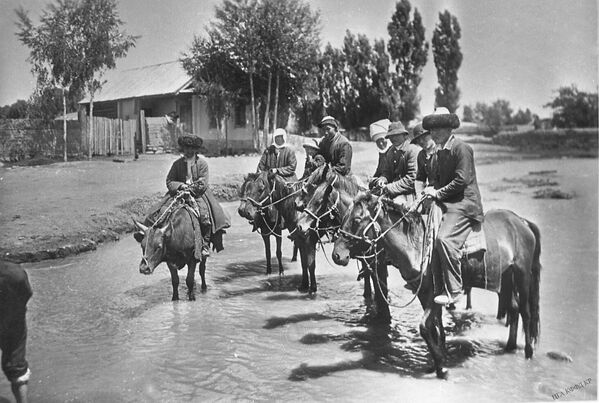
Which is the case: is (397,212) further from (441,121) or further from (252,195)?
(252,195)

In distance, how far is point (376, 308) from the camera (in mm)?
4797

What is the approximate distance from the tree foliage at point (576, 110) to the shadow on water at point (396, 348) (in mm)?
1860

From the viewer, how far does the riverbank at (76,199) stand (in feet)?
13.1

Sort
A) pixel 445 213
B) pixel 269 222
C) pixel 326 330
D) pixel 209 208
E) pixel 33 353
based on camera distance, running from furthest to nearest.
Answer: pixel 269 222
pixel 209 208
pixel 326 330
pixel 445 213
pixel 33 353

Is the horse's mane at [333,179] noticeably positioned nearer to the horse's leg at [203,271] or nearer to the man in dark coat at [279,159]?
the man in dark coat at [279,159]

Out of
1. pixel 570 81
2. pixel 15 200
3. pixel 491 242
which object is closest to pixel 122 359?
pixel 15 200

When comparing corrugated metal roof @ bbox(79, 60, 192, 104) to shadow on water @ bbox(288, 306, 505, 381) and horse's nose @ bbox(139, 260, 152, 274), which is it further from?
shadow on water @ bbox(288, 306, 505, 381)

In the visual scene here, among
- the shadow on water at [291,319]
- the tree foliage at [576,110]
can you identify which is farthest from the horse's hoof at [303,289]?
the tree foliage at [576,110]

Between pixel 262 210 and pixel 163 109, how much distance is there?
4.94ft

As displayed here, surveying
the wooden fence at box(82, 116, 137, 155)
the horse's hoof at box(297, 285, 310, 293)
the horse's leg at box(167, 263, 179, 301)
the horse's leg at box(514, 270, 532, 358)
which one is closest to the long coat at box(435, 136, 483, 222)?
the horse's leg at box(514, 270, 532, 358)

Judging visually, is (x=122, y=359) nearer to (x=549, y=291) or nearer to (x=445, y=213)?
(x=445, y=213)

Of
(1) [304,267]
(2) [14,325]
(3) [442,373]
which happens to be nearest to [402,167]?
(1) [304,267]

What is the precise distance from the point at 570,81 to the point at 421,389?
117 inches

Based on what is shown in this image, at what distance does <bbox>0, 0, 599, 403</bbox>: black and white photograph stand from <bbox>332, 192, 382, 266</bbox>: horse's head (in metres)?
0.01
